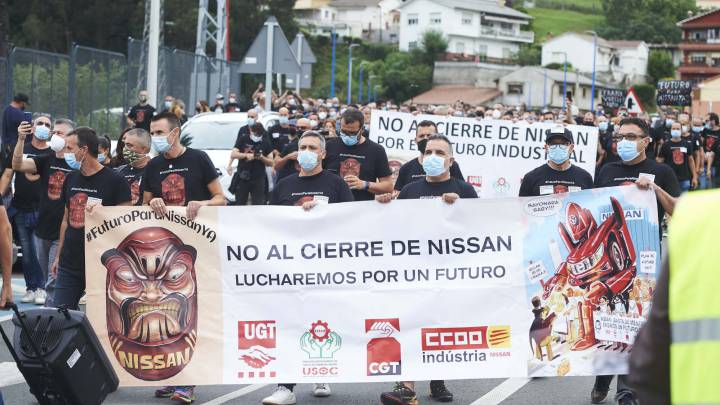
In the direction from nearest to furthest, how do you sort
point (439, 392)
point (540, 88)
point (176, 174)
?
point (439, 392), point (176, 174), point (540, 88)

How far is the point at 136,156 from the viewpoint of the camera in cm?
973

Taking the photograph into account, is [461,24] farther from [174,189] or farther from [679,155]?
[174,189]

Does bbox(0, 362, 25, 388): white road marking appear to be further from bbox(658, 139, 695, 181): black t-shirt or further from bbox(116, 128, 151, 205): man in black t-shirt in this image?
bbox(658, 139, 695, 181): black t-shirt

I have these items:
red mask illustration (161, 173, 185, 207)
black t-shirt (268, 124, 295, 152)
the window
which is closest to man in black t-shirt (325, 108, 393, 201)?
red mask illustration (161, 173, 185, 207)

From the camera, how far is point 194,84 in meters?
34.5

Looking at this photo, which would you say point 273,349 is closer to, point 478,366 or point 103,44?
point 478,366

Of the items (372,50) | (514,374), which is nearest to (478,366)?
(514,374)

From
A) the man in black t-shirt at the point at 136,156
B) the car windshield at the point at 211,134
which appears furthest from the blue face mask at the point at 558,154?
the car windshield at the point at 211,134

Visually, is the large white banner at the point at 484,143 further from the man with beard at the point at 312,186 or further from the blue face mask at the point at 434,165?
the blue face mask at the point at 434,165

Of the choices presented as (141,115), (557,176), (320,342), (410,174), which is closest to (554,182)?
(557,176)

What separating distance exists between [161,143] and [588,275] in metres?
3.11

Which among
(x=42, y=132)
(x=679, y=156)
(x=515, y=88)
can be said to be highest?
(x=515, y=88)

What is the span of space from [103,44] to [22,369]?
75.7 m

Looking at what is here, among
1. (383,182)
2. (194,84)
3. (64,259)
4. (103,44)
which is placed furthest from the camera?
(103,44)
